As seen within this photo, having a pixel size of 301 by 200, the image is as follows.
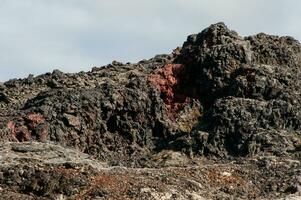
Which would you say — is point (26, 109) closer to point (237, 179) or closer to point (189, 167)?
point (189, 167)

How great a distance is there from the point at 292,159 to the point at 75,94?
1066 centimetres

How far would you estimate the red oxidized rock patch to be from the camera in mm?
34469

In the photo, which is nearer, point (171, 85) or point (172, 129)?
point (172, 129)

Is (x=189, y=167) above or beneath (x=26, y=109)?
beneath

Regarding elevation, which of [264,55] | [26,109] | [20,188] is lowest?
[20,188]

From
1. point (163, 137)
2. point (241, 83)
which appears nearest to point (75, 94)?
point (163, 137)

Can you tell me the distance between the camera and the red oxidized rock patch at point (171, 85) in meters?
34.5

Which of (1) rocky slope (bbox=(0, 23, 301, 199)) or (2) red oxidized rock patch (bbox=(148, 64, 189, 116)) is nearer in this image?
(1) rocky slope (bbox=(0, 23, 301, 199))

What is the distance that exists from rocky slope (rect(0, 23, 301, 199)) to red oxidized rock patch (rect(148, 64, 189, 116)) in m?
0.06

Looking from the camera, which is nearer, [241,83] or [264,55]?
[241,83]

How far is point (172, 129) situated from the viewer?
32812mm

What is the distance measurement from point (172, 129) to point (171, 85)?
Answer: 3.26 metres

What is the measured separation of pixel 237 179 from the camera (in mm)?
25234

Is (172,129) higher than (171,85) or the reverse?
the reverse
